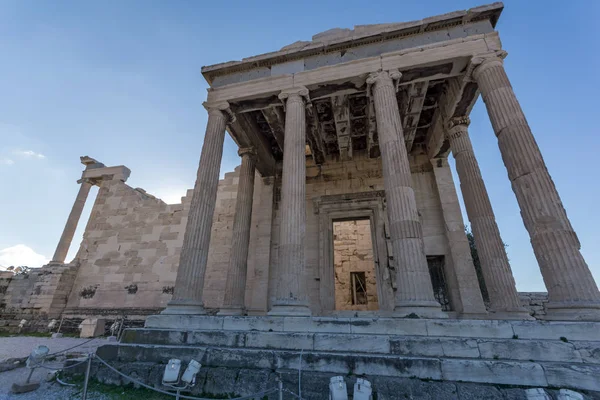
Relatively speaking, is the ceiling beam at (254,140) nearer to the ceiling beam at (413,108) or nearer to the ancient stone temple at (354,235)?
the ancient stone temple at (354,235)

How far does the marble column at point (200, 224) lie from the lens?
24.9 ft

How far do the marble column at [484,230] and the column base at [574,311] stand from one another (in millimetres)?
2690

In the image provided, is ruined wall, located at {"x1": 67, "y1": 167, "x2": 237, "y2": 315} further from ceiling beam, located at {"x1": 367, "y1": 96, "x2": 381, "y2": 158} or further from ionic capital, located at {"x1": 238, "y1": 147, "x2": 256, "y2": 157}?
ceiling beam, located at {"x1": 367, "y1": 96, "x2": 381, "y2": 158}

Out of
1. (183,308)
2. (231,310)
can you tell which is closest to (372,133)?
(231,310)

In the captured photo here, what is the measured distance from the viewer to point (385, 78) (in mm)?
8734

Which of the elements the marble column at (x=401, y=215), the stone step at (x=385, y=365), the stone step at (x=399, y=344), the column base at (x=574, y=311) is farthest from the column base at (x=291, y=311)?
the column base at (x=574, y=311)

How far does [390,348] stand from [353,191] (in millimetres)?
8755

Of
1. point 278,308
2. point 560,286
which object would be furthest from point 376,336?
point 560,286

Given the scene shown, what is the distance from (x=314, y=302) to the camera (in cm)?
1120

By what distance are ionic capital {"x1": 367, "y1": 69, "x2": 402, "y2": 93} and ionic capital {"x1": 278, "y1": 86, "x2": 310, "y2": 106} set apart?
2.15 metres

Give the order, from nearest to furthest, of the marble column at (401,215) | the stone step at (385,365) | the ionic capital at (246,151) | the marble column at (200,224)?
1. the stone step at (385,365)
2. the marble column at (401,215)
3. the marble column at (200,224)
4. the ionic capital at (246,151)

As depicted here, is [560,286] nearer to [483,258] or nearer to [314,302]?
[483,258]

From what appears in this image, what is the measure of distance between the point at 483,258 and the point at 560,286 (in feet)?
11.2

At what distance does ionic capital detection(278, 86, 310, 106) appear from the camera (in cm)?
941
